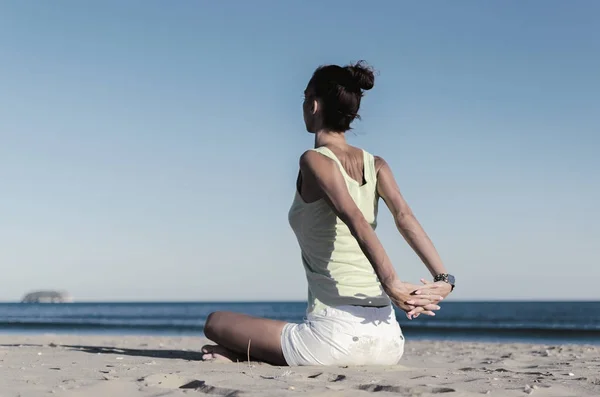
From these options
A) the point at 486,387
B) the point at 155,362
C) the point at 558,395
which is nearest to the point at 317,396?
the point at 486,387

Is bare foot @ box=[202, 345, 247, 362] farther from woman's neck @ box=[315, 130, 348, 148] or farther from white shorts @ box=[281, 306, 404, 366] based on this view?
woman's neck @ box=[315, 130, 348, 148]

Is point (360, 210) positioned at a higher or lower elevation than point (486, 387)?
higher

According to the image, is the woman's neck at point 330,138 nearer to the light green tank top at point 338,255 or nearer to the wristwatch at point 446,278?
the light green tank top at point 338,255

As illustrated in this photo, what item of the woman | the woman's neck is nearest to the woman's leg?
the woman

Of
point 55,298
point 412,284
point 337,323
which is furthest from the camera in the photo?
point 55,298

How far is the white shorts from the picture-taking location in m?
3.66

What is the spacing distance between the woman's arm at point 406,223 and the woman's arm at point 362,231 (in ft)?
0.89

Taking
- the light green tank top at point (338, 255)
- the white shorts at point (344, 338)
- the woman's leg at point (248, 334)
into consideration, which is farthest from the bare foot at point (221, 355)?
the light green tank top at point (338, 255)

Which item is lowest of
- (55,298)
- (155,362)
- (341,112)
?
(55,298)

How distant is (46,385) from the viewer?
10.6ft

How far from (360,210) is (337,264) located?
1.13ft

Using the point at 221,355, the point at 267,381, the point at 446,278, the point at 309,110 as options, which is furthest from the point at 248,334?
the point at 309,110

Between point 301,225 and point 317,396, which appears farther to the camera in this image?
point 301,225

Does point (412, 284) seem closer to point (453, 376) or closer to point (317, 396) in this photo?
point (453, 376)
